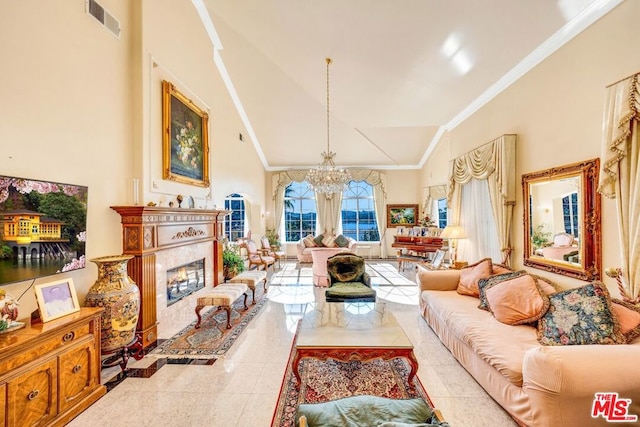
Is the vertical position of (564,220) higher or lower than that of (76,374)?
higher

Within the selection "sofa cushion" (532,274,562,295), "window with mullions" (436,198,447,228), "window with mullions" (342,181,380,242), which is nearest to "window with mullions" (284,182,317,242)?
"window with mullions" (342,181,380,242)

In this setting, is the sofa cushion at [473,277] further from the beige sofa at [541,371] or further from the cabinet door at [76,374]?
the cabinet door at [76,374]

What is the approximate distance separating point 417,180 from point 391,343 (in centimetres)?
856

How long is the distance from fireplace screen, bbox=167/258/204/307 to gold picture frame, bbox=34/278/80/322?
1542 mm

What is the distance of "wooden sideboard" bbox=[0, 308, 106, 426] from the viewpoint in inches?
69.4

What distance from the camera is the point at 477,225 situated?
15.5 feet

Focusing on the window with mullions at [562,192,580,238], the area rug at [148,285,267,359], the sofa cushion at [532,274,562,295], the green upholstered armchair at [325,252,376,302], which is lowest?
the area rug at [148,285,267,359]

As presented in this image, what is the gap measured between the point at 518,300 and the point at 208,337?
3.72 metres

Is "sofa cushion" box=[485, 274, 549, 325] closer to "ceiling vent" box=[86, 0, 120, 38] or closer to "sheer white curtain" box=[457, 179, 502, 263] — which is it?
"sheer white curtain" box=[457, 179, 502, 263]

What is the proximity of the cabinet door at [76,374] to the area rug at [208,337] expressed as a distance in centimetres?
85

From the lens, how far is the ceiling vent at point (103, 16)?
288 cm

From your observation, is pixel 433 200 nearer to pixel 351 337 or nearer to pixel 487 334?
pixel 487 334

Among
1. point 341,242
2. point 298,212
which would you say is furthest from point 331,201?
point 341,242

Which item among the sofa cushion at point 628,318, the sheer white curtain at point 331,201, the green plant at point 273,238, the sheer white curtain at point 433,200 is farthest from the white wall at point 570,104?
the green plant at point 273,238
